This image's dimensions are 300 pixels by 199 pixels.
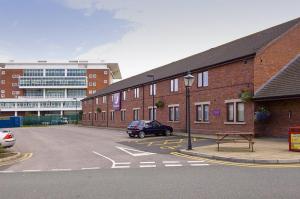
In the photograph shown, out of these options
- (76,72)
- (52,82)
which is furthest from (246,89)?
(76,72)

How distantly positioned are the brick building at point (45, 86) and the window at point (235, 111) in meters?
96.2

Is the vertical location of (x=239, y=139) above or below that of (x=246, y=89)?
below

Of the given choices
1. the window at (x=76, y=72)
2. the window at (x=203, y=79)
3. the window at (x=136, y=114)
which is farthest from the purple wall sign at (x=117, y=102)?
the window at (x=76, y=72)

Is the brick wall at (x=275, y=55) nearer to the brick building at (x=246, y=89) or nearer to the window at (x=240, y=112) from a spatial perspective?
the brick building at (x=246, y=89)

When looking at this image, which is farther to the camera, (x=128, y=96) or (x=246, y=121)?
(x=128, y=96)

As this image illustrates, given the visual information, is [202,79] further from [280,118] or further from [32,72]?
[32,72]

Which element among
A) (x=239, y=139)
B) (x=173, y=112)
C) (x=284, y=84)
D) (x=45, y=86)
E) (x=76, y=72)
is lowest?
(x=239, y=139)

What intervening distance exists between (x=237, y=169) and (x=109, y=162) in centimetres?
541

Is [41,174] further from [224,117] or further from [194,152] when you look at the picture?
[224,117]

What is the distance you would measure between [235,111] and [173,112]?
11.6 m

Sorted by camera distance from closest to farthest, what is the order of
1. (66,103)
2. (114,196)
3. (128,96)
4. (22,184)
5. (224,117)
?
1. (114,196)
2. (22,184)
3. (224,117)
4. (128,96)
5. (66,103)

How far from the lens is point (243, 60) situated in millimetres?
27172

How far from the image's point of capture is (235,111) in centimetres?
2792

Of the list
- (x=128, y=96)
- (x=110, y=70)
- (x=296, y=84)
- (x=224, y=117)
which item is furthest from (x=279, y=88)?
(x=110, y=70)
